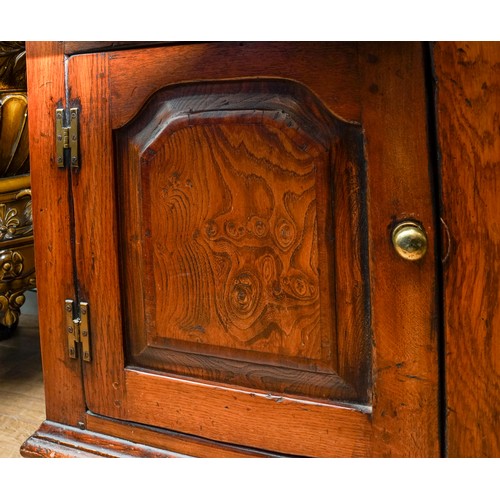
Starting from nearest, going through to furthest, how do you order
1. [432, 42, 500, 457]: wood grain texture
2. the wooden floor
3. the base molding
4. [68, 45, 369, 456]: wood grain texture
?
[432, 42, 500, 457]: wood grain texture, [68, 45, 369, 456]: wood grain texture, the base molding, the wooden floor

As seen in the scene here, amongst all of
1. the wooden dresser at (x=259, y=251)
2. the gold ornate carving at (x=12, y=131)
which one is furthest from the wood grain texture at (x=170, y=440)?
the gold ornate carving at (x=12, y=131)

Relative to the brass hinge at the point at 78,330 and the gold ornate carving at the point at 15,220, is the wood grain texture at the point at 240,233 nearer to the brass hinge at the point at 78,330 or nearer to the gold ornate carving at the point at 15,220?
the brass hinge at the point at 78,330

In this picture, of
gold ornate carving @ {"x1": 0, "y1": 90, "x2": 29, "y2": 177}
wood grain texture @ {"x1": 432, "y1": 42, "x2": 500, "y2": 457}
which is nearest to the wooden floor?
gold ornate carving @ {"x1": 0, "y1": 90, "x2": 29, "y2": 177}

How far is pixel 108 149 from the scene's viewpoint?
2.34ft

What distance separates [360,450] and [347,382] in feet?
0.24

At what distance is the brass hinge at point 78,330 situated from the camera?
76 centimetres

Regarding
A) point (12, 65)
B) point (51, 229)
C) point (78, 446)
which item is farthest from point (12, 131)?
point (78, 446)

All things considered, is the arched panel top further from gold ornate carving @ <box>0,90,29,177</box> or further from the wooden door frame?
gold ornate carving @ <box>0,90,29,177</box>

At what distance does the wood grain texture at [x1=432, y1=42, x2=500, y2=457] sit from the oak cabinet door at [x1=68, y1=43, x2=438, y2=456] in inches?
0.8

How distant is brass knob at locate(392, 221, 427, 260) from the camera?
574 mm

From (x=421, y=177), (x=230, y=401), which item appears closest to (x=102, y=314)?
(x=230, y=401)

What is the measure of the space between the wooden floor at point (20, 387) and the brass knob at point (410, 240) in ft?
2.32

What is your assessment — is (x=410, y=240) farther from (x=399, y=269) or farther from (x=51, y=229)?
(x=51, y=229)
